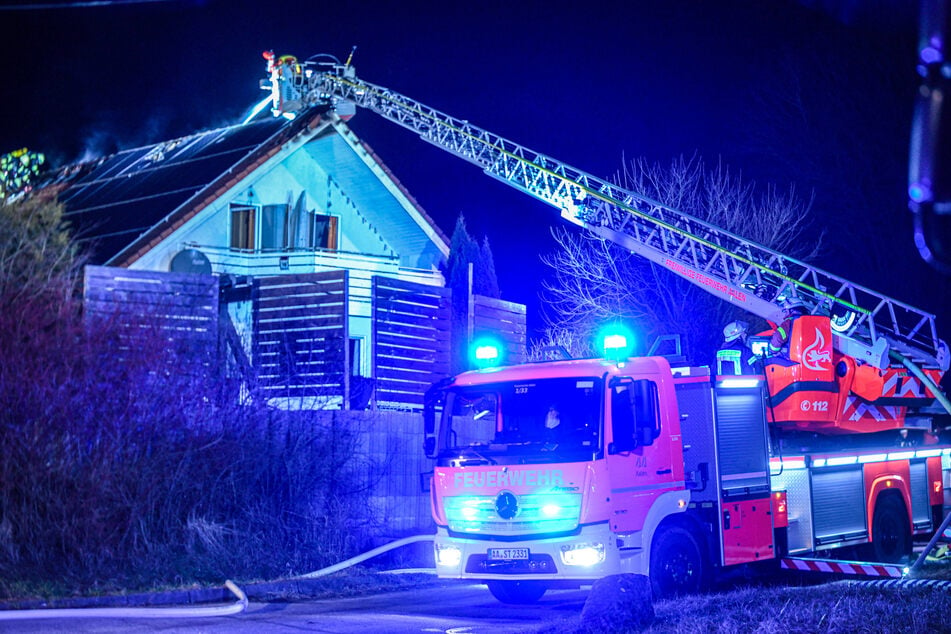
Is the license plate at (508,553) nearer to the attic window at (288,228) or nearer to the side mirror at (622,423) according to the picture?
the side mirror at (622,423)

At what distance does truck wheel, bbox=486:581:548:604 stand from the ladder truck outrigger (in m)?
0.02

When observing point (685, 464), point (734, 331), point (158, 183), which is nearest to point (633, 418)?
point (685, 464)

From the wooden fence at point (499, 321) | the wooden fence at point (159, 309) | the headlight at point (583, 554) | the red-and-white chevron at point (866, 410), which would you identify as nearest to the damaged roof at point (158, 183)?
the wooden fence at point (159, 309)

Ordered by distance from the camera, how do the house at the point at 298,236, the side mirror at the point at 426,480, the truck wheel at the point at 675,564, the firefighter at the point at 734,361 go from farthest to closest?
the house at the point at 298,236 → the firefighter at the point at 734,361 → the side mirror at the point at 426,480 → the truck wheel at the point at 675,564

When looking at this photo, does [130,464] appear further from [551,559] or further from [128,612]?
[551,559]

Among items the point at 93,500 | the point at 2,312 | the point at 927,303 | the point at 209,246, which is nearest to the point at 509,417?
the point at 93,500

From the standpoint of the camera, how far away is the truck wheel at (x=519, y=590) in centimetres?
1181

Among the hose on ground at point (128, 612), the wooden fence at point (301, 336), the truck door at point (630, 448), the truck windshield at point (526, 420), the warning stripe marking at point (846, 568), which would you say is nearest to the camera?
the hose on ground at point (128, 612)

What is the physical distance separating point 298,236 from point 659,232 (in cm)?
861

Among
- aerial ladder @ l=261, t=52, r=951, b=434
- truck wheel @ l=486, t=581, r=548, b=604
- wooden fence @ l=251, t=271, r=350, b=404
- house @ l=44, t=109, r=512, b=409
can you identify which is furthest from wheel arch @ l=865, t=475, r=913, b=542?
wooden fence @ l=251, t=271, r=350, b=404

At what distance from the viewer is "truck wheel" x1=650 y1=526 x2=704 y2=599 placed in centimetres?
1068

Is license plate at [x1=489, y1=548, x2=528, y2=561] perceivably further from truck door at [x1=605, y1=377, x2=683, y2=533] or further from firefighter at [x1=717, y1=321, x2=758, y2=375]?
firefighter at [x1=717, y1=321, x2=758, y2=375]

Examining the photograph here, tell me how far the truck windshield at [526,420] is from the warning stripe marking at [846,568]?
139 inches

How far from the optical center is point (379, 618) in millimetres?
10641
